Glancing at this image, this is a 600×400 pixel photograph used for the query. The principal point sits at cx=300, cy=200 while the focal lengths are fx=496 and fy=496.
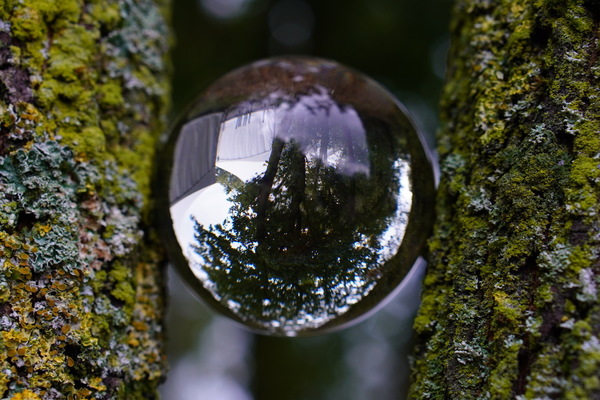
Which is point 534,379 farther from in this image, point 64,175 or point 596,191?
point 64,175

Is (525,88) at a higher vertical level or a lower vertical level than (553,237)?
higher

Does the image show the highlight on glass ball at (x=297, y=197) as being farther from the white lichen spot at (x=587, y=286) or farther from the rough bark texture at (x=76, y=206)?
the white lichen spot at (x=587, y=286)

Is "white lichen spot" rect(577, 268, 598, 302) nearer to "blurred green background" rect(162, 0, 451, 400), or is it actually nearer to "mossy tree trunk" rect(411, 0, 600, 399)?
"mossy tree trunk" rect(411, 0, 600, 399)

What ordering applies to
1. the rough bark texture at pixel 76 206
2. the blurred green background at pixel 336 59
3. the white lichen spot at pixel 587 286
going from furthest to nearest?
the blurred green background at pixel 336 59 < the rough bark texture at pixel 76 206 < the white lichen spot at pixel 587 286

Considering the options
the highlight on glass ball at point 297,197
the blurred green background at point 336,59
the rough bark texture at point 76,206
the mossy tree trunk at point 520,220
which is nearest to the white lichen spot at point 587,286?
the mossy tree trunk at point 520,220

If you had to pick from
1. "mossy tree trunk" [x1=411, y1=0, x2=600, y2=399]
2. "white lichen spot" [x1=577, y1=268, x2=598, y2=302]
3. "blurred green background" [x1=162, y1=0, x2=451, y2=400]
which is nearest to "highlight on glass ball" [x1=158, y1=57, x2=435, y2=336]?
"mossy tree trunk" [x1=411, y1=0, x2=600, y2=399]

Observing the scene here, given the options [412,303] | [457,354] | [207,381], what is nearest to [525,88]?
[457,354]
